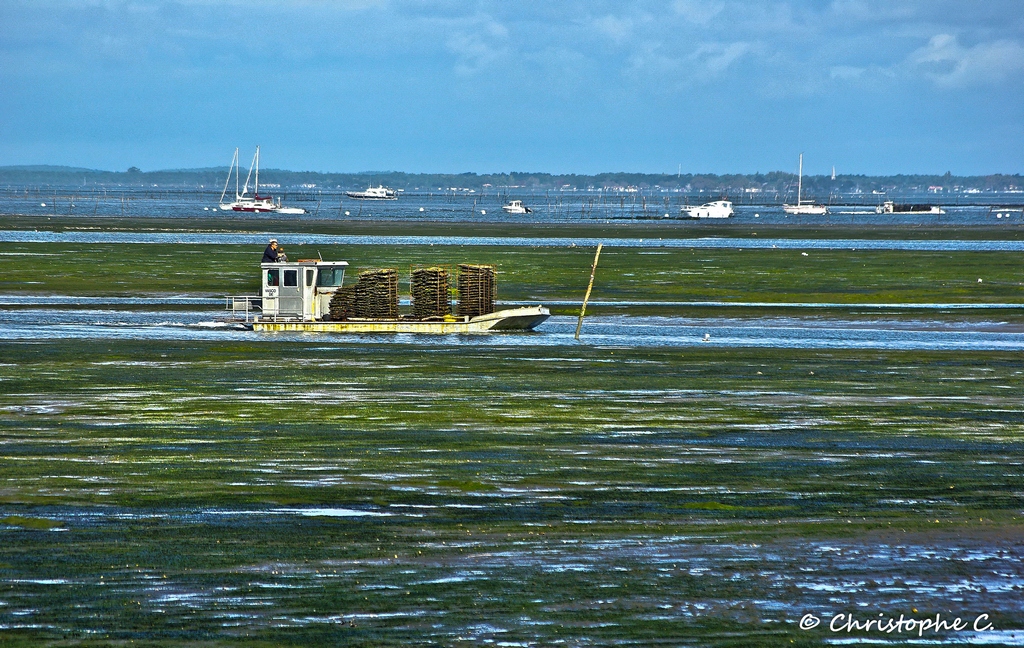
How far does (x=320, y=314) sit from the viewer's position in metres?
42.9

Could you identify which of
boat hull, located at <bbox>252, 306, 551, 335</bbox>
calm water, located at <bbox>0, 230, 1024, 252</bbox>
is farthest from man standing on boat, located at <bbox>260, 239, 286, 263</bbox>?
calm water, located at <bbox>0, 230, 1024, 252</bbox>

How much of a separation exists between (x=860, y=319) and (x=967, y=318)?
13.7 ft

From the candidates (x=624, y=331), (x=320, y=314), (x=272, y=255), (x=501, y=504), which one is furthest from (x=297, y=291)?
(x=501, y=504)

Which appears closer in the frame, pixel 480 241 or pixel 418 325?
pixel 418 325

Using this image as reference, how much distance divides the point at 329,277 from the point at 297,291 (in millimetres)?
1154

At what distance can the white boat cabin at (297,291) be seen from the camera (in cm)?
4269

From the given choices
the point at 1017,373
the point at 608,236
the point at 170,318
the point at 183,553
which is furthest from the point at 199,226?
the point at 183,553

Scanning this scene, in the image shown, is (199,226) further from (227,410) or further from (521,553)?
(521,553)

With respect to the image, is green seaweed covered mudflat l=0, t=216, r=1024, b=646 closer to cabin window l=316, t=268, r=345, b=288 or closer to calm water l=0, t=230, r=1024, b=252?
cabin window l=316, t=268, r=345, b=288

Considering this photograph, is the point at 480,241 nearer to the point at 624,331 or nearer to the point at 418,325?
the point at 624,331

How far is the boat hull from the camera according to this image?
41844 mm

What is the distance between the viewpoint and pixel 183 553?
1510 centimetres

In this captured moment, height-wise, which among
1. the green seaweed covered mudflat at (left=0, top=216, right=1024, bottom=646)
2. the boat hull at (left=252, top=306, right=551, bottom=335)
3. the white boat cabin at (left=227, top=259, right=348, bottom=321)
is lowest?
the green seaweed covered mudflat at (left=0, top=216, right=1024, bottom=646)

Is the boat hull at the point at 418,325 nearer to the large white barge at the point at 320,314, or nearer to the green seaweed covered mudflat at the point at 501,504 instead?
the large white barge at the point at 320,314
